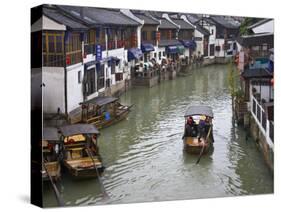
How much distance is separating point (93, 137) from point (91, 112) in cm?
47

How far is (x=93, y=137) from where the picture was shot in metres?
8.82

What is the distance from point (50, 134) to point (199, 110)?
9.22ft

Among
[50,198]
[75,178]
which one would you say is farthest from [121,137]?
[50,198]

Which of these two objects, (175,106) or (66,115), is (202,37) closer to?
(175,106)

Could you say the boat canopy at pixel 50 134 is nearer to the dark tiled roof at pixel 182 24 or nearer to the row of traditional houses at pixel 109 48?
the row of traditional houses at pixel 109 48

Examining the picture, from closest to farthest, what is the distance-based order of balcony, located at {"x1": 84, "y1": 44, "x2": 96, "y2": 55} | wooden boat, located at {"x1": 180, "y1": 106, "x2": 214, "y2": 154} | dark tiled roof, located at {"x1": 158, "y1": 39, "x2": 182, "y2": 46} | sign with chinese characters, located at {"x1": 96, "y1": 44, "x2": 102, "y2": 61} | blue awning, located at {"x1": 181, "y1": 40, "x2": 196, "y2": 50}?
balcony, located at {"x1": 84, "y1": 44, "x2": 96, "y2": 55} < sign with chinese characters, located at {"x1": 96, "y1": 44, "x2": 102, "y2": 61} < wooden boat, located at {"x1": 180, "y1": 106, "x2": 214, "y2": 154} < dark tiled roof, located at {"x1": 158, "y1": 39, "x2": 182, "y2": 46} < blue awning, located at {"x1": 181, "y1": 40, "x2": 196, "y2": 50}

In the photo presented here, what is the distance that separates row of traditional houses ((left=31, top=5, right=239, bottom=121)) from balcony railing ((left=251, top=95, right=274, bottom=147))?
1.08 m

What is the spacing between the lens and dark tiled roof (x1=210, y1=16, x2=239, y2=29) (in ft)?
31.4

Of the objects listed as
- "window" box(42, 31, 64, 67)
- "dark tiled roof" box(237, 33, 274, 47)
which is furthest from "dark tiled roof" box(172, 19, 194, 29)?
"window" box(42, 31, 64, 67)

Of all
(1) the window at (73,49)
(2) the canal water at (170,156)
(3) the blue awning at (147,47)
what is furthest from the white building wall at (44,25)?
(3) the blue awning at (147,47)

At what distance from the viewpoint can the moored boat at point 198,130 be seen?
922cm

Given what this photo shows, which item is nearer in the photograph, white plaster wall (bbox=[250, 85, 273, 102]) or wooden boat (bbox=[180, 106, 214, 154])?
wooden boat (bbox=[180, 106, 214, 154])

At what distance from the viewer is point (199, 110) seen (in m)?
9.34

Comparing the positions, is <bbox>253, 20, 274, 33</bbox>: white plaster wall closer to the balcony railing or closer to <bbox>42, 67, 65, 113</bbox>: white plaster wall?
the balcony railing
